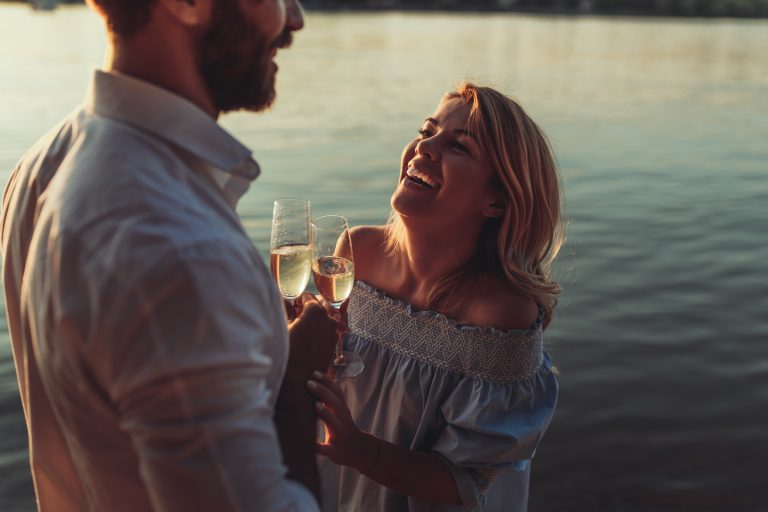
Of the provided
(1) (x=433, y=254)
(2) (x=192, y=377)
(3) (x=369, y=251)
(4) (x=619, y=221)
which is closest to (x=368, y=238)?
(3) (x=369, y=251)

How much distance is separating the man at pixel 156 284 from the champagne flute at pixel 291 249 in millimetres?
632

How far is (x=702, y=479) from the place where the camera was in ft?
14.7

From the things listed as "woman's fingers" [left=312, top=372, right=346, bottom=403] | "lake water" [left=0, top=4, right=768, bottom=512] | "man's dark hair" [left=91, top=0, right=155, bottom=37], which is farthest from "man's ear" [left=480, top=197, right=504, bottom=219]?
"man's dark hair" [left=91, top=0, right=155, bottom=37]

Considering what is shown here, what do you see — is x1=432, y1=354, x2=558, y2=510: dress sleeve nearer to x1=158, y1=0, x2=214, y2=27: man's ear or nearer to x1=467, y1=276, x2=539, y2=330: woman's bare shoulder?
x1=467, y1=276, x2=539, y2=330: woman's bare shoulder

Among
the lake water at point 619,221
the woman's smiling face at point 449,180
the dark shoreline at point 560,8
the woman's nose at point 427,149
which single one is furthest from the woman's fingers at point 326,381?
the dark shoreline at point 560,8

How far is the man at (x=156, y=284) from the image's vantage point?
1023 millimetres

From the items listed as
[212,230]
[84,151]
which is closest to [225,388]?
[212,230]

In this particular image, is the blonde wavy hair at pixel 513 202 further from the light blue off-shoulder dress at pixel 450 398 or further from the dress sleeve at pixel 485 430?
the dress sleeve at pixel 485 430

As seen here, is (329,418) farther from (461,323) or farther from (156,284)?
(156,284)

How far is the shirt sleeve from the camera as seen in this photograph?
102 centimetres

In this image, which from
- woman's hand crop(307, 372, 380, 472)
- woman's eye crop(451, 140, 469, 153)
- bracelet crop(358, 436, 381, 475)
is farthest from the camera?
woman's eye crop(451, 140, 469, 153)

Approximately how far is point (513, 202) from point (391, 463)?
924mm

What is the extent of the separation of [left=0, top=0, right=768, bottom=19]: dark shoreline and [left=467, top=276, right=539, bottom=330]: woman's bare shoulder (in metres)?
62.7

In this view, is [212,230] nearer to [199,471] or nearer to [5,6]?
[199,471]
